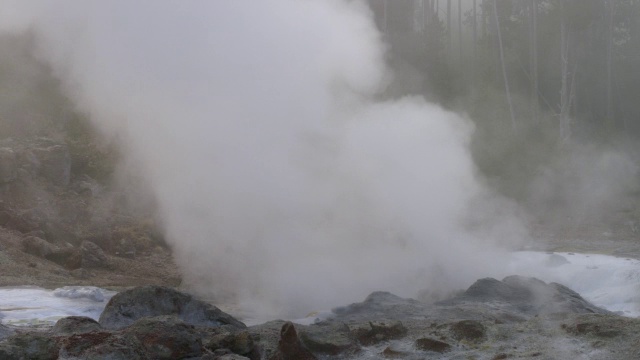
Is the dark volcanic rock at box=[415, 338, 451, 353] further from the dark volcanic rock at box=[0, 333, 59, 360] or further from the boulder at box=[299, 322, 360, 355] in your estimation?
the dark volcanic rock at box=[0, 333, 59, 360]

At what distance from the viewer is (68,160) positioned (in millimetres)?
15141

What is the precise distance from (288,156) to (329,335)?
446 cm

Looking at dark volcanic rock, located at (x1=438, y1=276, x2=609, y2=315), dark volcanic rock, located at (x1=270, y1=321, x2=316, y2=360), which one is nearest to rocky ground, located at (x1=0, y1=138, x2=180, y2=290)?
dark volcanic rock, located at (x1=438, y1=276, x2=609, y2=315)

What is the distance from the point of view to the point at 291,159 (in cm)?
1090

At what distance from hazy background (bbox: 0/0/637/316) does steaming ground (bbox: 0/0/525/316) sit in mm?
20

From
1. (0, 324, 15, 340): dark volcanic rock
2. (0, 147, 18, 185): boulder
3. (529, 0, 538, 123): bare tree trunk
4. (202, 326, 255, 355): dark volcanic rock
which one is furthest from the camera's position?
(529, 0, 538, 123): bare tree trunk

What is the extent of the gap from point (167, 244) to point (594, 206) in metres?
11.8

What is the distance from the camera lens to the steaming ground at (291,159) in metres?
10.6

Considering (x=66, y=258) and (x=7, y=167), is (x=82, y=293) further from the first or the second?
(x=7, y=167)

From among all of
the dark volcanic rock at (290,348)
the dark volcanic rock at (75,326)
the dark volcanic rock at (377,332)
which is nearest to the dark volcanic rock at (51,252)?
the dark volcanic rock at (75,326)

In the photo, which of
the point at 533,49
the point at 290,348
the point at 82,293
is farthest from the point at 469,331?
the point at 533,49

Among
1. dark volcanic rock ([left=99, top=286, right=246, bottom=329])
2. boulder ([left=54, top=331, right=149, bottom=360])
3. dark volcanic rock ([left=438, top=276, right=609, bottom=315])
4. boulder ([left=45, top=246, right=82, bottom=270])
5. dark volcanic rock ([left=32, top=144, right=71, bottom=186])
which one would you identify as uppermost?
dark volcanic rock ([left=32, top=144, right=71, bottom=186])

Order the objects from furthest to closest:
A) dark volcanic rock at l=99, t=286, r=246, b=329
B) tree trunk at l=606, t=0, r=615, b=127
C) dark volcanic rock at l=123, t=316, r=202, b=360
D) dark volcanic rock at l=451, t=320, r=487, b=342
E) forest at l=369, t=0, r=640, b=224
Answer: tree trunk at l=606, t=0, r=615, b=127, forest at l=369, t=0, r=640, b=224, dark volcanic rock at l=99, t=286, r=246, b=329, dark volcanic rock at l=451, t=320, r=487, b=342, dark volcanic rock at l=123, t=316, r=202, b=360

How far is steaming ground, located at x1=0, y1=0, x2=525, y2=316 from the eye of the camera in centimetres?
1058
